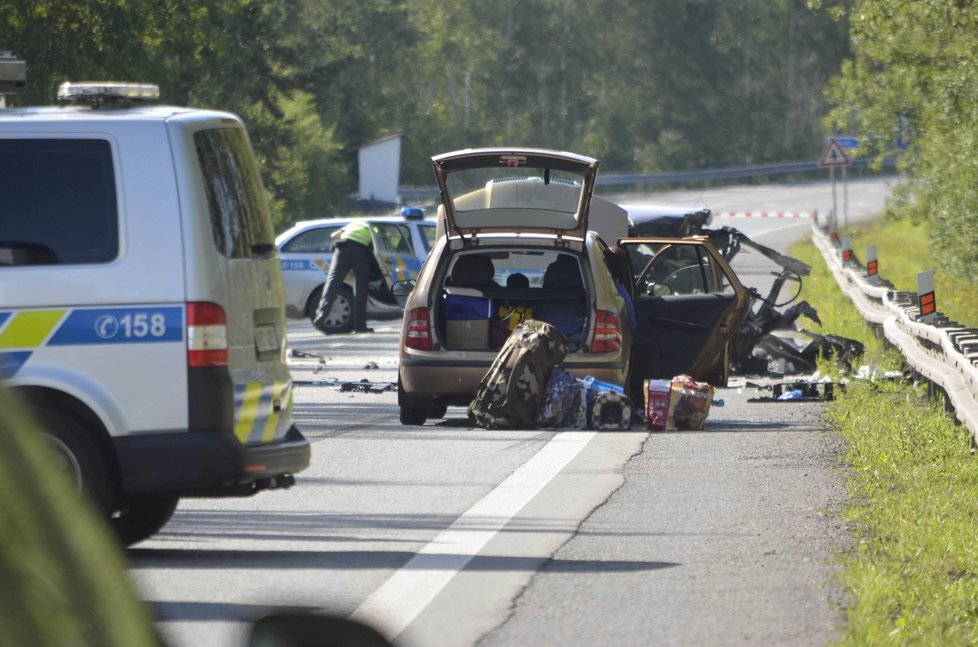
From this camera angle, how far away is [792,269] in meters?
14.3

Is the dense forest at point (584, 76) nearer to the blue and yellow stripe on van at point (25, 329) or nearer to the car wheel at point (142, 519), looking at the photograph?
the car wheel at point (142, 519)

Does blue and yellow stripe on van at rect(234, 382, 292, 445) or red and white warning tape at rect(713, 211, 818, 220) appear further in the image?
red and white warning tape at rect(713, 211, 818, 220)

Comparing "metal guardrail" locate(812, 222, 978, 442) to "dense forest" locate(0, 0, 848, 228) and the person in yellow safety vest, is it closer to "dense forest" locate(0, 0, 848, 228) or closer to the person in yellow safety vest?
the person in yellow safety vest

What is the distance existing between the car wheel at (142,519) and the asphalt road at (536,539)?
0.07 m

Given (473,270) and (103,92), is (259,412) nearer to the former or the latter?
(103,92)

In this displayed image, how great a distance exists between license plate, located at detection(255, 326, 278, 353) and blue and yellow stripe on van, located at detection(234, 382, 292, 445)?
153 mm

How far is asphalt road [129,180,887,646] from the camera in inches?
201

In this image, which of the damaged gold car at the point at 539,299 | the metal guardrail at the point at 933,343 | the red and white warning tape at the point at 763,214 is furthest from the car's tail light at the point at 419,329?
the red and white warning tape at the point at 763,214

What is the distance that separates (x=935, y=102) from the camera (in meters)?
24.2

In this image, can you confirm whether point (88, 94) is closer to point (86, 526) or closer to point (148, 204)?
point (148, 204)

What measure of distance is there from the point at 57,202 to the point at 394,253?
16.1 meters

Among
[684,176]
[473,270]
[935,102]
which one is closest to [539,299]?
[473,270]

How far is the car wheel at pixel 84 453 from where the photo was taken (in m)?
5.89

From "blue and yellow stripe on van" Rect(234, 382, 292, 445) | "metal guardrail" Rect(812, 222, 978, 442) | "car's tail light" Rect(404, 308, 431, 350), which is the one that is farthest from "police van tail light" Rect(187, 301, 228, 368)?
"car's tail light" Rect(404, 308, 431, 350)
